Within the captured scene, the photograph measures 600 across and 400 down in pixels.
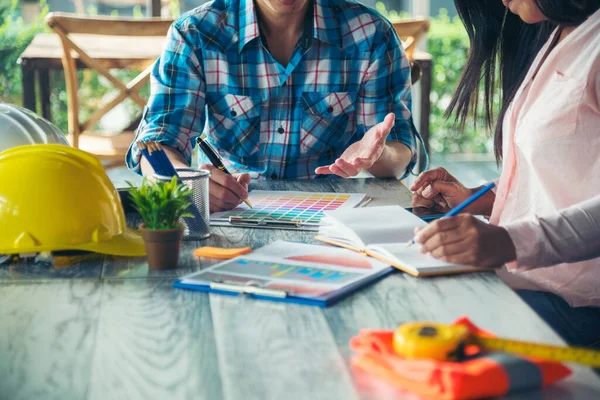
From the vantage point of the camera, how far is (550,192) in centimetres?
134

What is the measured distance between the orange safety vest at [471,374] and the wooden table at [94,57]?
249 cm

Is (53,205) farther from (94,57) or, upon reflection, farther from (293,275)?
(94,57)

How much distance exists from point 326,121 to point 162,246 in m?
0.97

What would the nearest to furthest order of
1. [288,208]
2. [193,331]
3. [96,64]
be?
[193,331]
[288,208]
[96,64]

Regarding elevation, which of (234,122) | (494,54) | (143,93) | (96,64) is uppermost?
(494,54)

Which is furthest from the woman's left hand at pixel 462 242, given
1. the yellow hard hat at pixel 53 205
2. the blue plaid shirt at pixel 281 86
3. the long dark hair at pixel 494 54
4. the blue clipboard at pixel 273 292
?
the blue plaid shirt at pixel 281 86

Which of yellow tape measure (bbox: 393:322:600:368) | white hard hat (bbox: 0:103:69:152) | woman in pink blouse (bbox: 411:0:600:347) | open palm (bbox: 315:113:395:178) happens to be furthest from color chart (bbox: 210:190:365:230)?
yellow tape measure (bbox: 393:322:600:368)

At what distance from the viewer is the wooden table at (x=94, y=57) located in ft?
9.99

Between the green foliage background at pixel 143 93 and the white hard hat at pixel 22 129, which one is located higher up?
the white hard hat at pixel 22 129

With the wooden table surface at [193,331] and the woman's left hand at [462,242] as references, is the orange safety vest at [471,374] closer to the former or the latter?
the wooden table surface at [193,331]

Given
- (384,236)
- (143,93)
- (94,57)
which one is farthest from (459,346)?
(143,93)

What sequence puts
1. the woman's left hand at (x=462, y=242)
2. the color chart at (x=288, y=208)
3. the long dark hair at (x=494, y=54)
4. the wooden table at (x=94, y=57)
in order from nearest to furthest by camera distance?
the woman's left hand at (x=462, y=242) < the color chart at (x=288, y=208) < the long dark hair at (x=494, y=54) < the wooden table at (x=94, y=57)

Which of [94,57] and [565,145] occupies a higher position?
[565,145]

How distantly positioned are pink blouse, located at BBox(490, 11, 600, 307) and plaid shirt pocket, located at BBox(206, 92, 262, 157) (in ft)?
2.42
